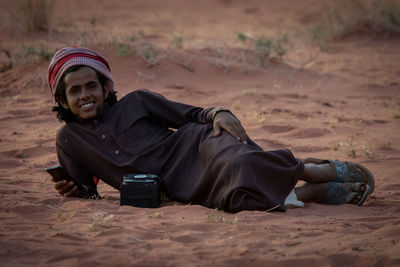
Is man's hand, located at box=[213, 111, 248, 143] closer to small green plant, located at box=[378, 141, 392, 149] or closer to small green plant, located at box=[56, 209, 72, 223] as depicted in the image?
small green plant, located at box=[56, 209, 72, 223]

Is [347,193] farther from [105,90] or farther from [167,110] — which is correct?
[105,90]

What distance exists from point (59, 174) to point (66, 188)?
0.13 m

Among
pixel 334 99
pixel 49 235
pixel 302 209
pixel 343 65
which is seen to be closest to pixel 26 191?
pixel 49 235

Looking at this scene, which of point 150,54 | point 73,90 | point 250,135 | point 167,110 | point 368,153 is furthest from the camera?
point 150,54

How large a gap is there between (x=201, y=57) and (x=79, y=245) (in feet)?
20.9

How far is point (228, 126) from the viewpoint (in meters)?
3.88

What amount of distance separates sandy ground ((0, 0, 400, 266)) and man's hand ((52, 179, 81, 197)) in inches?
2.1

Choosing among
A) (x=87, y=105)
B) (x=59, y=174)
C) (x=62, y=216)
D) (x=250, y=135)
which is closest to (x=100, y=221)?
(x=62, y=216)

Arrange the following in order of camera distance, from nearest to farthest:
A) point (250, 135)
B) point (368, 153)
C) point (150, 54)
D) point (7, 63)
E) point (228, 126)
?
point (228, 126)
point (368, 153)
point (250, 135)
point (150, 54)
point (7, 63)

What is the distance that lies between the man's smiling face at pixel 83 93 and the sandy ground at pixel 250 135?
2.02 feet

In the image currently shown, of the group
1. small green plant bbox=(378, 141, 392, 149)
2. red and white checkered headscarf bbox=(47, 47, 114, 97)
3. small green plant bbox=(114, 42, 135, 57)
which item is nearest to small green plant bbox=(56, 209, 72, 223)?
red and white checkered headscarf bbox=(47, 47, 114, 97)

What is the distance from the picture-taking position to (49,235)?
3.21 meters

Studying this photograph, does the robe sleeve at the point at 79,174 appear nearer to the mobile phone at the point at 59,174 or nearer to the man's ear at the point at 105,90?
the mobile phone at the point at 59,174

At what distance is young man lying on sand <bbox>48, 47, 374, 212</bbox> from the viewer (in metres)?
3.85
